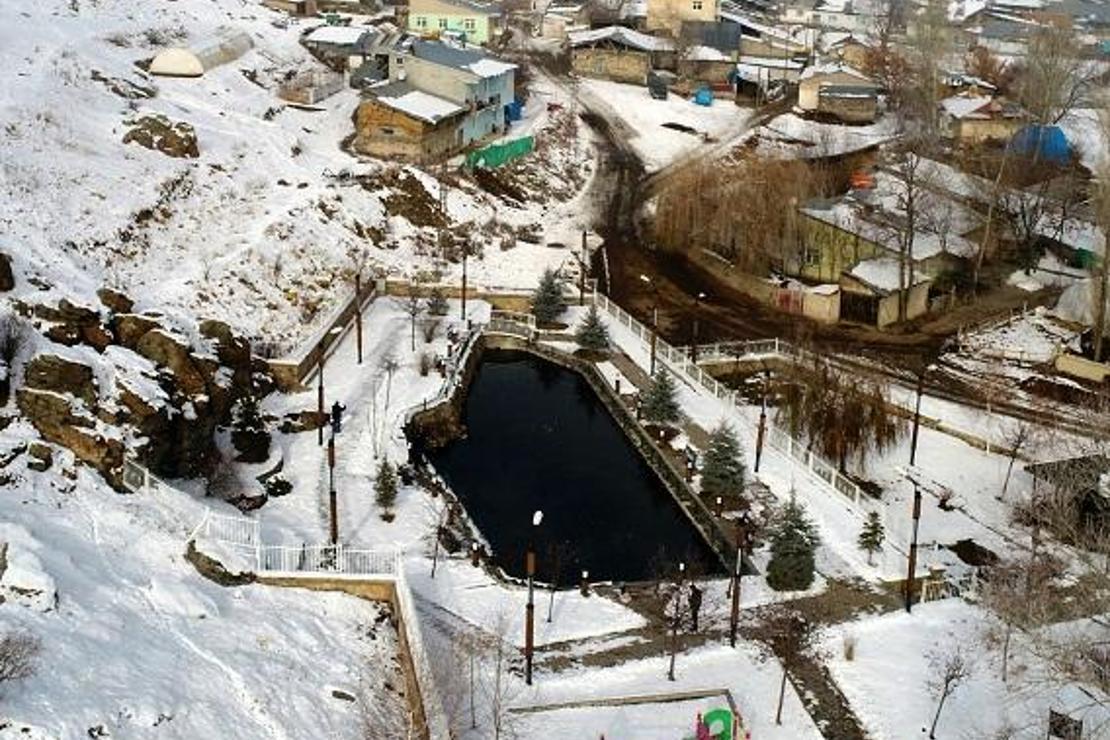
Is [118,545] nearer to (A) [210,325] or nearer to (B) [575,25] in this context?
(A) [210,325]

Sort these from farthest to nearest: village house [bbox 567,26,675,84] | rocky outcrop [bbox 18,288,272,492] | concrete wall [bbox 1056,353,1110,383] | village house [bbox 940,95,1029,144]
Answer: village house [bbox 567,26,675,84] < village house [bbox 940,95,1029,144] < concrete wall [bbox 1056,353,1110,383] < rocky outcrop [bbox 18,288,272,492]

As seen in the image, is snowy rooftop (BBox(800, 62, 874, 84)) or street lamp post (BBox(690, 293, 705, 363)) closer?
street lamp post (BBox(690, 293, 705, 363))

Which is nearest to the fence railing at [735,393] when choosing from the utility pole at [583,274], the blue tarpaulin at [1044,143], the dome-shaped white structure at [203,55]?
the utility pole at [583,274]

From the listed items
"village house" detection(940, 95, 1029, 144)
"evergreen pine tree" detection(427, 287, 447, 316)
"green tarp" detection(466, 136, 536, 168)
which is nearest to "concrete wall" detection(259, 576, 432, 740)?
"evergreen pine tree" detection(427, 287, 447, 316)

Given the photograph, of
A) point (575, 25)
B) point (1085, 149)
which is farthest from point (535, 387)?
point (575, 25)

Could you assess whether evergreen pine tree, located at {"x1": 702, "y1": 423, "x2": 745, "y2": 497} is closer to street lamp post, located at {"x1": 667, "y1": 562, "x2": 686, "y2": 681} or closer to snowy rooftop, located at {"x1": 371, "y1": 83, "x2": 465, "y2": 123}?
street lamp post, located at {"x1": 667, "y1": 562, "x2": 686, "y2": 681}

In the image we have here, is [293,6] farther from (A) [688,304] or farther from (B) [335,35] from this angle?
(A) [688,304]
